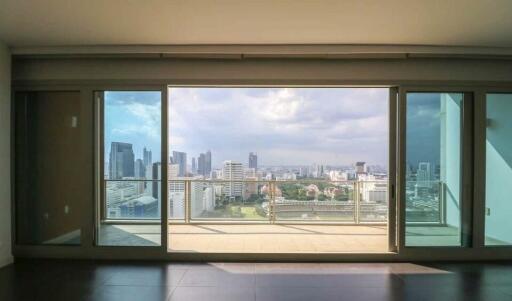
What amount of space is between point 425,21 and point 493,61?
1754 millimetres

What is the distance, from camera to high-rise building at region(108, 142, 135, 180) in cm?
475

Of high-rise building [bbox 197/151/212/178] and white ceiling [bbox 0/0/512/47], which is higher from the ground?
white ceiling [bbox 0/0/512/47]

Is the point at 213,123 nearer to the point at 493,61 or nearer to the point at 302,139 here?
the point at 302,139

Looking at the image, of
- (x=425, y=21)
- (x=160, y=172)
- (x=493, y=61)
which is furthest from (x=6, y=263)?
(x=493, y=61)

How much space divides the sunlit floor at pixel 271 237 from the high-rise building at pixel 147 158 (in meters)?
0.83

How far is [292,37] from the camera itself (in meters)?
4.12

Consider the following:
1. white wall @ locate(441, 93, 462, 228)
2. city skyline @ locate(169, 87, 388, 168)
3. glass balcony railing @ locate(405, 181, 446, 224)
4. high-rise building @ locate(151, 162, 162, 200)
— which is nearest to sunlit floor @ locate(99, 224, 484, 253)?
glass balcony railing @ locate(405, 181, 446, 224)

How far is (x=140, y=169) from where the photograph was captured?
15.6 feet

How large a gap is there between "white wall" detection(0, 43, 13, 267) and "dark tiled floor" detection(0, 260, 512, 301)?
308 millimetres

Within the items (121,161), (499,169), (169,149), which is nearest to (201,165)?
(169,149)

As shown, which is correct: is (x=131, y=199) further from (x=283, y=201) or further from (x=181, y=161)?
(x=283, y=201)

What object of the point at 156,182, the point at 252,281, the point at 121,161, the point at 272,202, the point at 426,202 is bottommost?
the point at 252,281

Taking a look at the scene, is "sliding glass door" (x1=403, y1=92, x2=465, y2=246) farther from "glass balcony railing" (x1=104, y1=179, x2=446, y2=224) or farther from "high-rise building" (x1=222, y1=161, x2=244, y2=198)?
"high-rise building" (x1=222, y1=161, x2=244, y2=198)

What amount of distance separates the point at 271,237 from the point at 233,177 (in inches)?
63.4
